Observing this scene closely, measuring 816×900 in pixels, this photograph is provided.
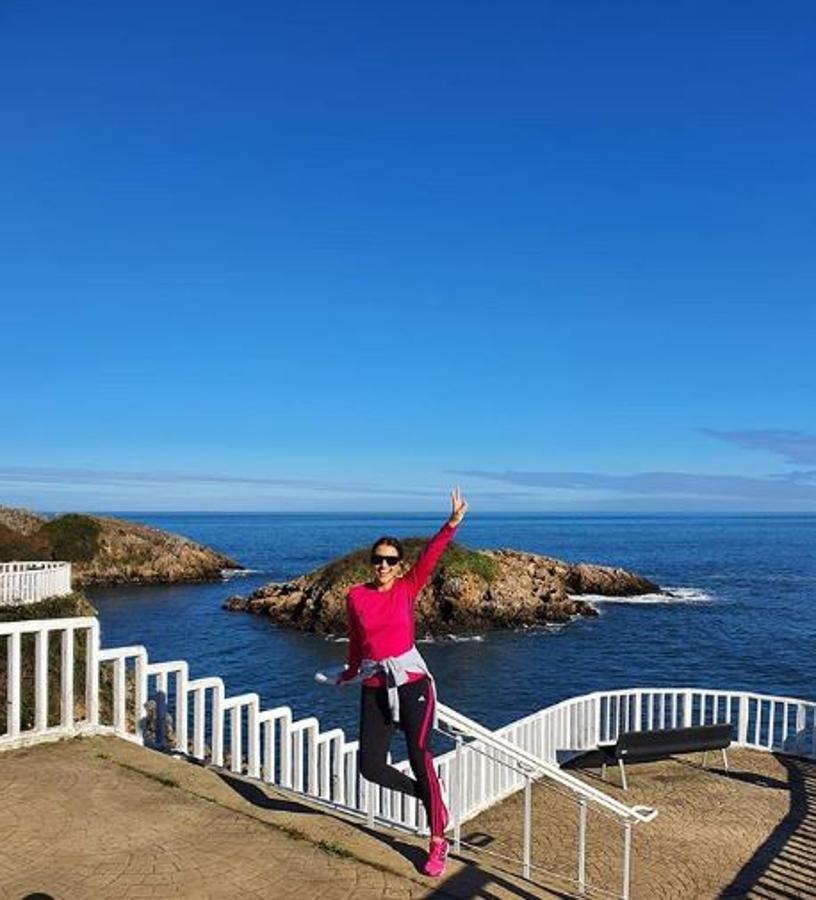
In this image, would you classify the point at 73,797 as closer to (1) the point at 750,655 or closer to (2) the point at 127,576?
(1) the point at 750,655

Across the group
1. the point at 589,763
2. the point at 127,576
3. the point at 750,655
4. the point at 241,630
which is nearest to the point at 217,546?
the point at 127,576

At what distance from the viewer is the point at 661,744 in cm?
1223

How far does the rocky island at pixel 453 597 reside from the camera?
42625 millimetres

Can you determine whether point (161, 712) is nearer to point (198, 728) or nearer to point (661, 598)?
point (198, 728)

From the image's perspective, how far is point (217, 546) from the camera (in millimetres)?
129250

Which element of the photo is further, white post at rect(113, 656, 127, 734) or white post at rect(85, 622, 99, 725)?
white post at rect(113, 656, 127, 734)

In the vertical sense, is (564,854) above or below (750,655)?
above

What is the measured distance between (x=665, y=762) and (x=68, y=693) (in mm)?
9329

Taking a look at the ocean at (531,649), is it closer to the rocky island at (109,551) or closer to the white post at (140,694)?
the rocky island at (109,551)

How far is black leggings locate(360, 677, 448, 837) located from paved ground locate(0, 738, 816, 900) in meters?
0.37

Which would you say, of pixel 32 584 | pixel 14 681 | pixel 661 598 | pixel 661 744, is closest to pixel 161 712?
pixel 14 681

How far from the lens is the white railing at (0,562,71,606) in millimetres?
21297

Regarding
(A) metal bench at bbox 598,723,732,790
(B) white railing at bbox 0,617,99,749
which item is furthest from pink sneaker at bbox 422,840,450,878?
(A) metal bench at bbox 598,723,732,790

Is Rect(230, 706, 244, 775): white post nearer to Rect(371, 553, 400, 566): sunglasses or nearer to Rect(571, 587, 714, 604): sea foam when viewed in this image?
Rect(371, 553, 400, 566): sunglasses
